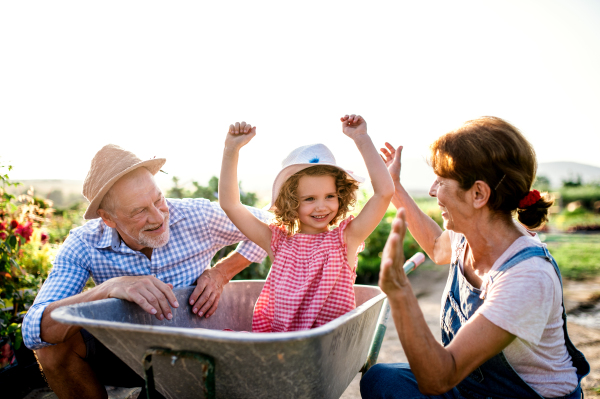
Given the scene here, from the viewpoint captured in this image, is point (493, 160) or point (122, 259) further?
point (122, 259)

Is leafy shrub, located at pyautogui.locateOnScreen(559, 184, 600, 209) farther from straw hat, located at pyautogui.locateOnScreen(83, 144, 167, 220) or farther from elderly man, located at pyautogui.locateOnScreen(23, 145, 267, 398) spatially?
straw hat, located at pyautogui.locateOnScreen(83, 144, 167, 220)

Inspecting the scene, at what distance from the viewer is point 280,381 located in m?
1.19

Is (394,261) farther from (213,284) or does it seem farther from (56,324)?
(56,324)

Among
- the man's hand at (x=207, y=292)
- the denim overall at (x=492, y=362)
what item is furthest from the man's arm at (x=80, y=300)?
the denim overall at (x=492, y=362)

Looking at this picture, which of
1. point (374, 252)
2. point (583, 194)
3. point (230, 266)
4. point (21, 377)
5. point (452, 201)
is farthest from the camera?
point (583, 194)

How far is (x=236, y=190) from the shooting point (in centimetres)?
200

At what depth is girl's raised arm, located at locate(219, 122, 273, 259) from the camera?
1.91m

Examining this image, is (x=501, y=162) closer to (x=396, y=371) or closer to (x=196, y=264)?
(x=396, y=371)

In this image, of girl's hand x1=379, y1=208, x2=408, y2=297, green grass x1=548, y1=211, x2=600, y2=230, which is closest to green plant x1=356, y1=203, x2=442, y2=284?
girl's hand x1=379, y1=208, x2=408, y2=297

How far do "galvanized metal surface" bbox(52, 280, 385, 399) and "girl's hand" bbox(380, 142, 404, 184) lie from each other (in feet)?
2.71

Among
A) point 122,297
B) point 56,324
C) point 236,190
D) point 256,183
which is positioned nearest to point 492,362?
point 236,190

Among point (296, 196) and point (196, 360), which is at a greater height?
point (296, 196)

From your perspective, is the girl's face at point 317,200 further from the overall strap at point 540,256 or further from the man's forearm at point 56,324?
the man's forearm at point 56,324

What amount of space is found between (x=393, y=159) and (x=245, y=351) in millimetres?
1408
